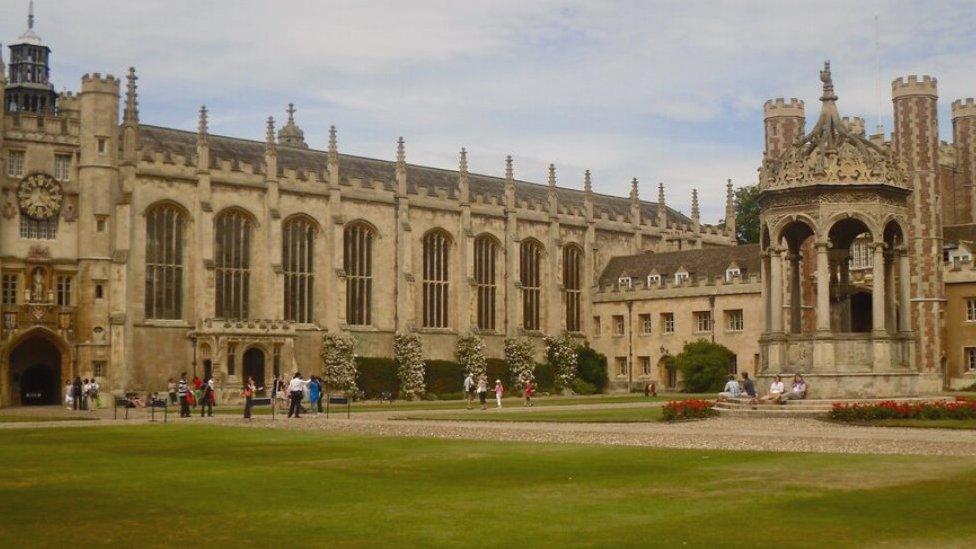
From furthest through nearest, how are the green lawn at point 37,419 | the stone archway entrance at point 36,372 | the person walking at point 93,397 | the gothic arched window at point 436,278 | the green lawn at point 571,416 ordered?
the gothic arched window at point 436,278 → the stone archway entrance at point 36,372 → the person walking at point 93,397 → the green lawn at point 37,419 → the green lawn at point 571,416

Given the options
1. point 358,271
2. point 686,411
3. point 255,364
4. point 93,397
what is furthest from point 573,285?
point 686,411

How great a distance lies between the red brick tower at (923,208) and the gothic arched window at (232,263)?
117ft

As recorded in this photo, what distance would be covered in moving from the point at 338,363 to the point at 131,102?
17.5 metres

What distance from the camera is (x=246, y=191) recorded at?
6488cm

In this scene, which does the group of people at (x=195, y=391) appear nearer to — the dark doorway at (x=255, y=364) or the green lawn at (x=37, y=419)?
the dark doorway at (x=255, y=364)

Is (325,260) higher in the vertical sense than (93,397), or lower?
higher

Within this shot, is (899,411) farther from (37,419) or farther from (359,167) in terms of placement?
(359,167)

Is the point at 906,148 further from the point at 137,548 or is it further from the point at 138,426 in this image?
the point at 137,548

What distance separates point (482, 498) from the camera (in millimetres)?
15000

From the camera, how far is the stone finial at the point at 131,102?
6134 centimetres

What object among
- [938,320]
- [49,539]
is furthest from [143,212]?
[49,539]

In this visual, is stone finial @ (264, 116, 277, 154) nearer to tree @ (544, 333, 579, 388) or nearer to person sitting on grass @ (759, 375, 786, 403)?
tree @ (544, 333, 579, 388)

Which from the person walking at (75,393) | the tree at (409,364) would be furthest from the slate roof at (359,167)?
the person walking at (75,393)

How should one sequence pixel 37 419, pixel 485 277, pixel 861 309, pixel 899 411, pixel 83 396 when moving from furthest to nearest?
pixel 485 277
pixel 861 309
pixel 83 396
pixel 37 419
pixel 899 411
